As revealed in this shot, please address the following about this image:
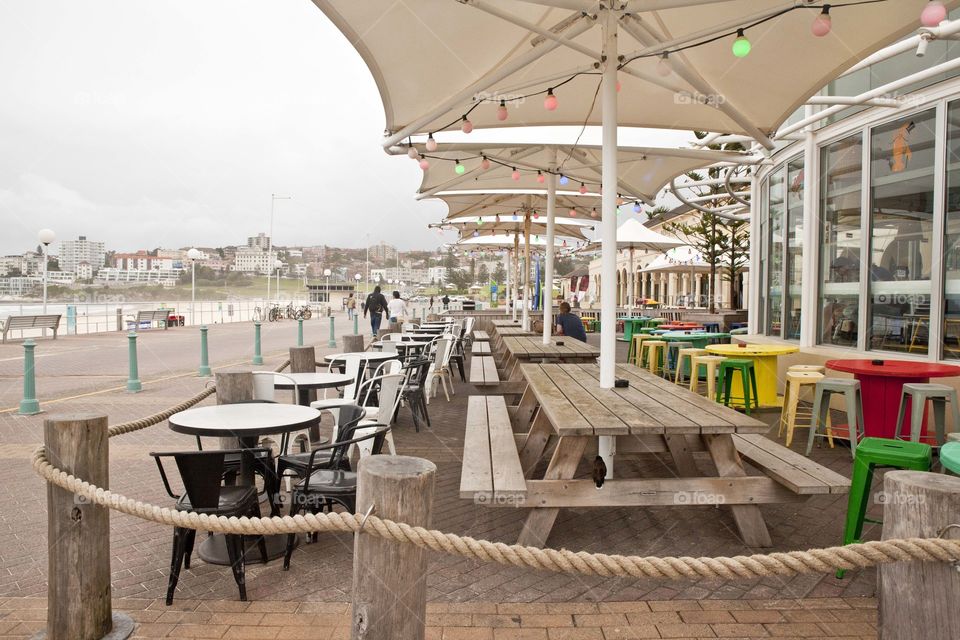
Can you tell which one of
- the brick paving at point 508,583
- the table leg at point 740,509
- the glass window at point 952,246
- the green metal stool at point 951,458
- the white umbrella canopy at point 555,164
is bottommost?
the brick paving at point 508,583

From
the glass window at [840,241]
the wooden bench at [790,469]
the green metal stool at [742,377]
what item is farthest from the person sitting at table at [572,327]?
the wooden bench at [790,469]

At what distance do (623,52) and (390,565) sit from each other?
4777mm

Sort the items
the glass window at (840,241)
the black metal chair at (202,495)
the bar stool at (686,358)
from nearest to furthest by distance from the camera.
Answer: the black metal chair at (202,495) → the glass window at (840,241) → the bar stool at (686,358)

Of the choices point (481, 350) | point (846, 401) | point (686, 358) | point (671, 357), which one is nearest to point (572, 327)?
point (481, 350)

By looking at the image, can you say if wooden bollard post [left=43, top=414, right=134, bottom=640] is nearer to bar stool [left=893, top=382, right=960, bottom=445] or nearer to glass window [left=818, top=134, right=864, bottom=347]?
bar stool [left=893, top=382, right=960, bottom=445]

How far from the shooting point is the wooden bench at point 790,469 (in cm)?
320

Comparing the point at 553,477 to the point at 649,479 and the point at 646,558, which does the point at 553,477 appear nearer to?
the point at 649,479

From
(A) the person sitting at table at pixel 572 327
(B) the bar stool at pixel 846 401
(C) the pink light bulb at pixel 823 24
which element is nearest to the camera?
(C) the pink light bulb at pixel 823 24

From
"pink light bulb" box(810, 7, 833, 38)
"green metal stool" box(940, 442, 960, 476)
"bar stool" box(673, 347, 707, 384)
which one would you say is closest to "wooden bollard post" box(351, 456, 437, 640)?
"green metal stool" box(940, 442, 960, 476)

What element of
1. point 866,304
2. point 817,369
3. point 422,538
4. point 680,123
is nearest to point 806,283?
point 866,304

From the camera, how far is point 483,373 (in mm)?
7664

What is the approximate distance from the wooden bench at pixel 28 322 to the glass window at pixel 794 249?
20.1 meters

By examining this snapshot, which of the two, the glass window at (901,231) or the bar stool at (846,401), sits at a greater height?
the glass window at (901,231)

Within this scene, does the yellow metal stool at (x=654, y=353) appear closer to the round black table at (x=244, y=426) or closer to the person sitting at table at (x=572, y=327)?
the person sitting at table at (x=572, y=327)
